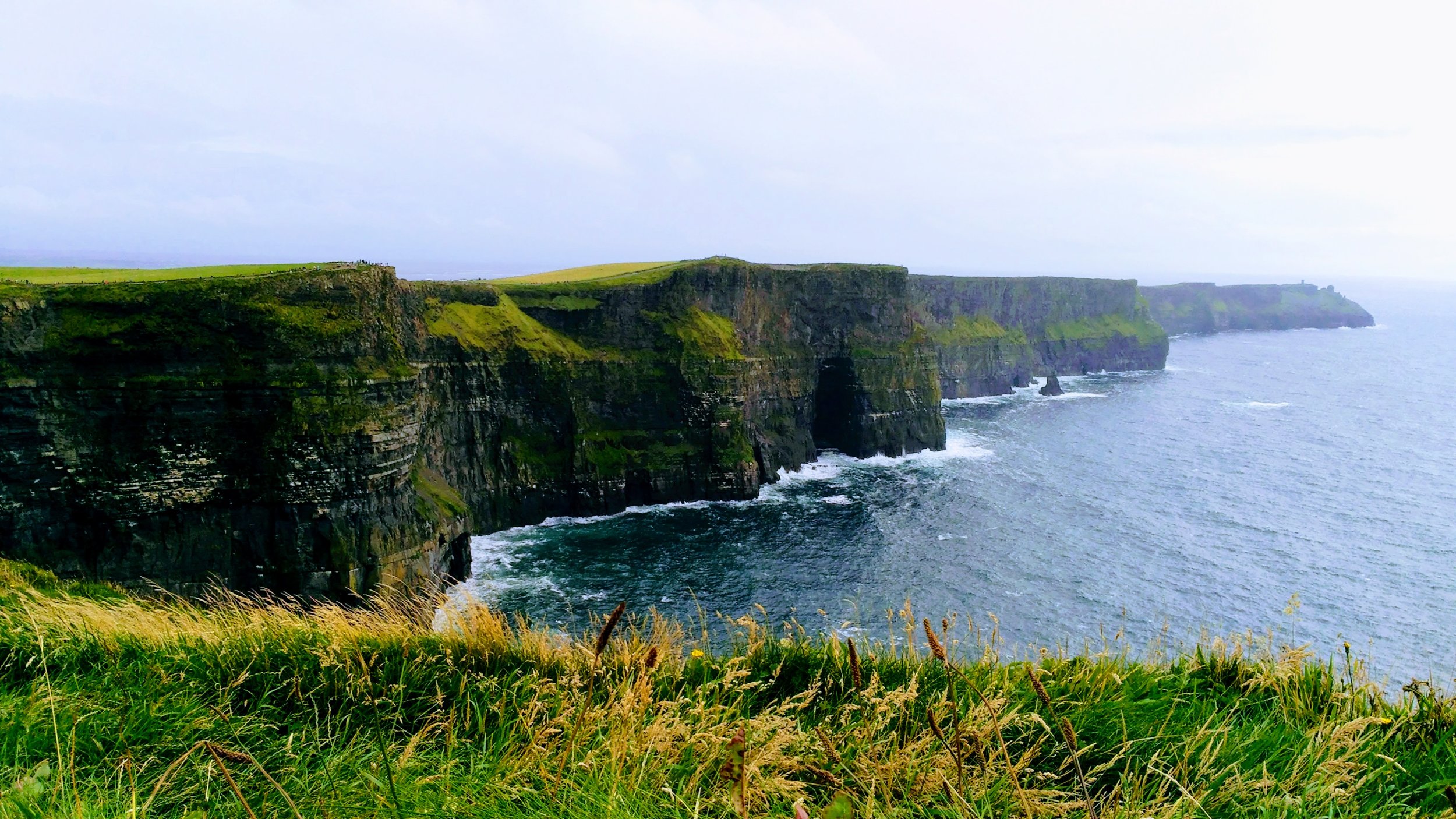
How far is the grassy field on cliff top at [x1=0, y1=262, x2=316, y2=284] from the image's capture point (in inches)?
1374

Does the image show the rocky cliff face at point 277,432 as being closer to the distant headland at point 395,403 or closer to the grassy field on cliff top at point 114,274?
the distant headland at point 395,403

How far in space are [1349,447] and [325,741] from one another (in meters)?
93.7

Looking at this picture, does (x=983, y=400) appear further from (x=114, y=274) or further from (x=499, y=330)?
(x=114, y=274)

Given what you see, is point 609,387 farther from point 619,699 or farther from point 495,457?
point 619,699

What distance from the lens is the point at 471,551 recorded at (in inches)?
→ 1735

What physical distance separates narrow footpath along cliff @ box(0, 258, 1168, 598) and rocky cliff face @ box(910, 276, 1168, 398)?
134ft

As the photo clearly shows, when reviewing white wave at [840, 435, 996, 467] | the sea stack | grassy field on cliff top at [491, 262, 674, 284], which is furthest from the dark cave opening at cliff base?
the sea stack

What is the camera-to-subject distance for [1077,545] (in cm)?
4666

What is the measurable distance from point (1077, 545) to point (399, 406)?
39452 millimetres

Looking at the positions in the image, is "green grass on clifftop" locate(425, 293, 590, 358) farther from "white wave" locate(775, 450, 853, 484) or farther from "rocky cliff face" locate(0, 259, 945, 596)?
"white wave" locate(775, 450, 853, 484)

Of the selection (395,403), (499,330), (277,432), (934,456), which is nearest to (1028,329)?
(934,456)

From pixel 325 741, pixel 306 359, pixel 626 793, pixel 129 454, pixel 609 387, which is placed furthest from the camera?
pixel 609 387

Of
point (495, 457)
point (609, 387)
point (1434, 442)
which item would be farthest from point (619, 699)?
point (1434, 442)

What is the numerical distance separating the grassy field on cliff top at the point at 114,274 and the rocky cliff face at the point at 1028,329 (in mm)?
86660
